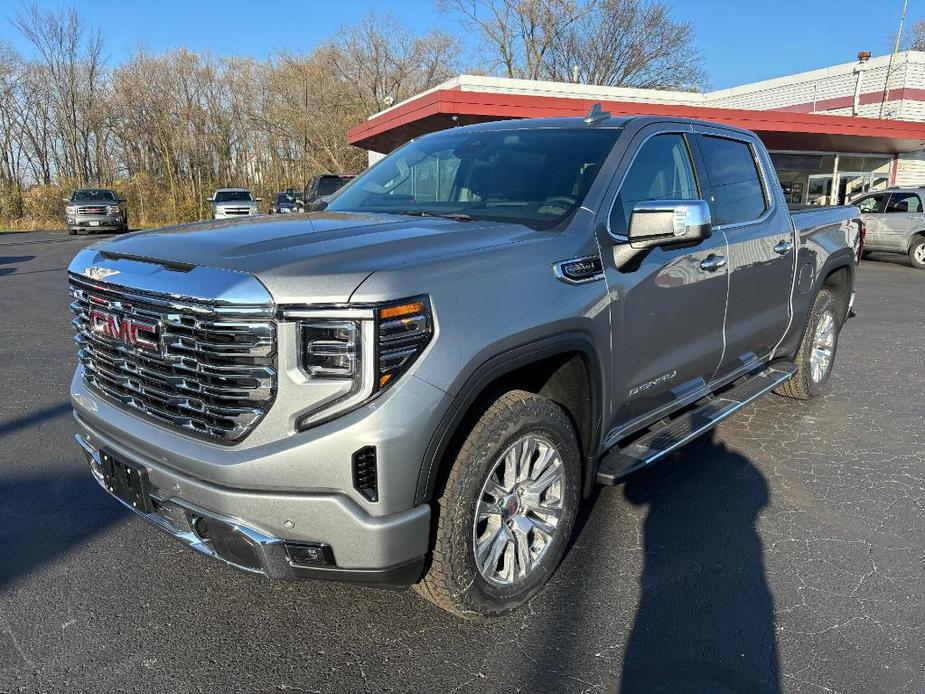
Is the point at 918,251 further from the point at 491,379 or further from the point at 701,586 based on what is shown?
the point at 491,379

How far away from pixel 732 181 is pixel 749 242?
16.7 inches

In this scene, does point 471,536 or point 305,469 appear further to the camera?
point 471,536

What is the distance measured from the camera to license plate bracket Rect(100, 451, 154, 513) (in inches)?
98.2

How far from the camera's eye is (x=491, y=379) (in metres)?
2.39

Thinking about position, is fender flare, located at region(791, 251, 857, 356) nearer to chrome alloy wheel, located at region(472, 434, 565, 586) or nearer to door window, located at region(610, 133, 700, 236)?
door window, located at region(610, 133, 700, 236)

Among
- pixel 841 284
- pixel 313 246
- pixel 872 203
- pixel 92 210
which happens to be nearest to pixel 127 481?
pixel 313 246

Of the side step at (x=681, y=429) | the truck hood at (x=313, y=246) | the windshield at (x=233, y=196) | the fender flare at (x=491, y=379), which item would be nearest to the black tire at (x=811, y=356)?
the side step at (x=681, y=429)

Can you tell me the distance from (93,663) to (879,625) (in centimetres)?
297

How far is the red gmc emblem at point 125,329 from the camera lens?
2393 mm

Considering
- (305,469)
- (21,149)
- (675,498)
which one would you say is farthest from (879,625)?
(21,149)

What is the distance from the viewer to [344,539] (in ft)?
7.13

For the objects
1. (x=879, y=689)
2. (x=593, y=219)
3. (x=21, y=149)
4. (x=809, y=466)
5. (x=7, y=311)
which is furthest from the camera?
(x=21, y=149)

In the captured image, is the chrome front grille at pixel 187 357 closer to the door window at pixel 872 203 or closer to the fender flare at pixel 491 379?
the fender flare at pixel 491 379

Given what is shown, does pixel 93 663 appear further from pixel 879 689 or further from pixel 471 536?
pixel 879 689
